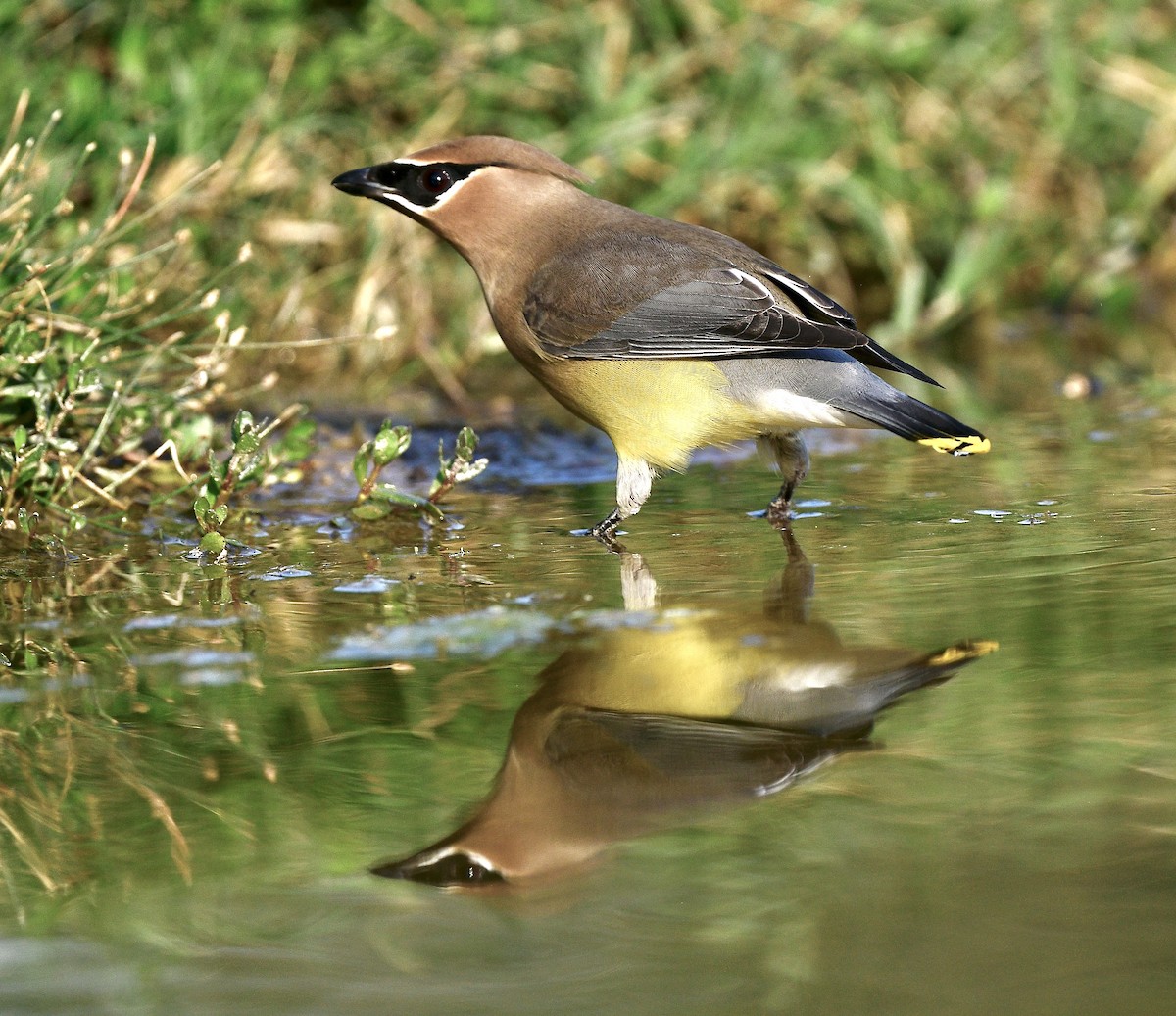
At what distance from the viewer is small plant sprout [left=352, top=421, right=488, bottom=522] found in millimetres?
4328

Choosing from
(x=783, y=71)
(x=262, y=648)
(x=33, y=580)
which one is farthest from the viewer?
(x=783, y=71)

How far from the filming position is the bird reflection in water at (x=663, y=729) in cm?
225

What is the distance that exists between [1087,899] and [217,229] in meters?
5.24

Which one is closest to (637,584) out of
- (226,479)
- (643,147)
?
(226,479)

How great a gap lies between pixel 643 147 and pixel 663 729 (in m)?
5.19

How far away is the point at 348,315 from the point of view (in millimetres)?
6844

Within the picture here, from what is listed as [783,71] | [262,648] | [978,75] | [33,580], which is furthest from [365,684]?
[978,75]

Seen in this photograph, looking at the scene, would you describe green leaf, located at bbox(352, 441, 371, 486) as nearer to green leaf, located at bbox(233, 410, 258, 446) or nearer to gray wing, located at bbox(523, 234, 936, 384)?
green leaf, located at bbox(233, 410, 258, 446)

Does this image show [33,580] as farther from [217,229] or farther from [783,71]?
[783,71]

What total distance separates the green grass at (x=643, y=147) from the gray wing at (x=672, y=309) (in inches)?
53.8

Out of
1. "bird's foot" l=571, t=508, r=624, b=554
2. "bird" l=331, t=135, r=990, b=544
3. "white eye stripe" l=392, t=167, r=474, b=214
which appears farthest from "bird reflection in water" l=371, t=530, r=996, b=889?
"white eye stripe" l=392, t=167, r=474, b=214

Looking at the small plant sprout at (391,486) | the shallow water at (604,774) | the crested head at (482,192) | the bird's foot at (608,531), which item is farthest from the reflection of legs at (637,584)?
the crested head at (482,192)

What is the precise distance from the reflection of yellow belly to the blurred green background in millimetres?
1701

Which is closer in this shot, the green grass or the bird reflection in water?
the bird reflection in water
